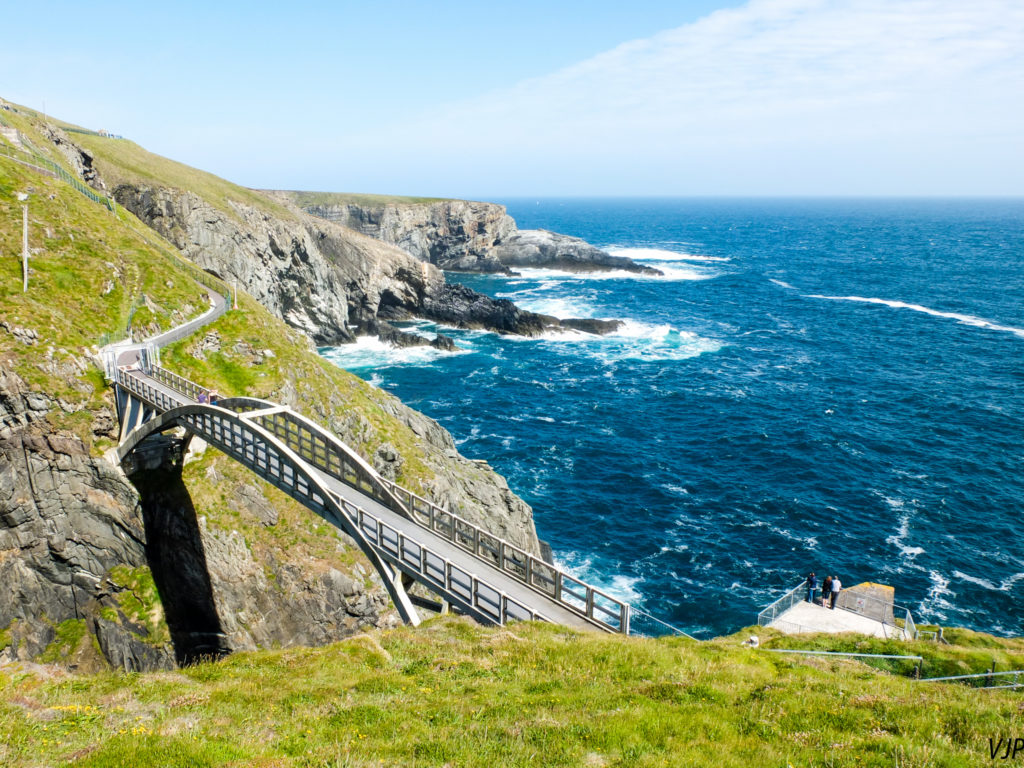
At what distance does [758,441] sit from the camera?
61.5 metres

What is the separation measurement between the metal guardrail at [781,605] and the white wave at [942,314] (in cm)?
8827

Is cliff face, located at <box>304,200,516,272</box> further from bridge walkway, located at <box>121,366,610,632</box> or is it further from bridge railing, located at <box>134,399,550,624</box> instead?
bridge walkway, located at <box>121,366,610,632</box>

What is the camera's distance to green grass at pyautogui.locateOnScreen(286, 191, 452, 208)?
529 ft

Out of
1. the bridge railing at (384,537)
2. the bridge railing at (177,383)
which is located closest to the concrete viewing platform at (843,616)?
the bridge railing at (384,537)

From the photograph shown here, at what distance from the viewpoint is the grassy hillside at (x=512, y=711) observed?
11.5m

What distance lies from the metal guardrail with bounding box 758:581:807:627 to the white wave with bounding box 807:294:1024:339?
3475 inches

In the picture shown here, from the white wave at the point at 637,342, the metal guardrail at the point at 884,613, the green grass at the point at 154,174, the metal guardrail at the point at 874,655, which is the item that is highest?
the green grass at the point at 154,174

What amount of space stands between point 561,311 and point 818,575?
269 ft

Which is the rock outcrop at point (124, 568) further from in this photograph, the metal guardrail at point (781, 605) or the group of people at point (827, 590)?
the group of people at point (827, 590)

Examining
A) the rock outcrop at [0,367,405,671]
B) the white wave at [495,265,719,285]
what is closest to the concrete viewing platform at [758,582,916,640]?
the rock outcrop at [0,367,405,671]

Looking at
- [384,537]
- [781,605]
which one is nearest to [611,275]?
[781,605]

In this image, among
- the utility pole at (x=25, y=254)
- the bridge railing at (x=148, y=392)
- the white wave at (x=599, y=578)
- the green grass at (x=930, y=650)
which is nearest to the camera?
the green grass at (x=930, y=650)

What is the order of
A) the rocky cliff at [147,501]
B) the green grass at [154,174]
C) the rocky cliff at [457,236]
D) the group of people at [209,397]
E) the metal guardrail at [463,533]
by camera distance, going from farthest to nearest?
the rocky cliff at [457,236] → the green grass at [154,174] → the group of people at [209,397] → the rocky cliff at [147,501] → the metal guardrail at [463,533]

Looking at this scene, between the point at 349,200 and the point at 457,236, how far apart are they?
29387 mm
